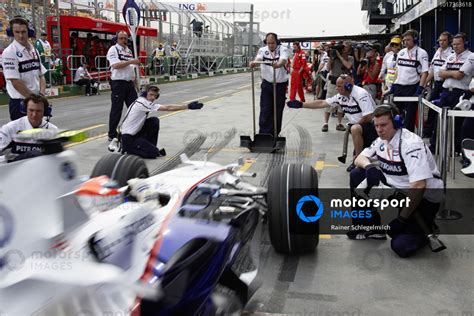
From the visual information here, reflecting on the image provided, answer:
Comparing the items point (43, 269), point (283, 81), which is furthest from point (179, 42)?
point (43, 269)

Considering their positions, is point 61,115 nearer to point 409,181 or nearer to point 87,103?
point 87,103

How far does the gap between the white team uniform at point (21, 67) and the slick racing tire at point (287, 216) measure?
3940 mm

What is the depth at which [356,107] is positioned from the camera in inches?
278

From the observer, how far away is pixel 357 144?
677 centimetres

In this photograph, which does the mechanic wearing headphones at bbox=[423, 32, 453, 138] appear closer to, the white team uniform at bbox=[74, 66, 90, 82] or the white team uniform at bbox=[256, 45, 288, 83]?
the white team uniform at bbox=[256, 45, 288, 83]

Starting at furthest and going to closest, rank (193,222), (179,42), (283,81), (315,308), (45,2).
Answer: (179,42) < (45,2) < (283,81) < (315,308) < (193,222)

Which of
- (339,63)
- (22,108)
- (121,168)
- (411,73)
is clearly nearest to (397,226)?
(121,168)

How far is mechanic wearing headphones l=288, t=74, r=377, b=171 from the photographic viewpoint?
22.2ft

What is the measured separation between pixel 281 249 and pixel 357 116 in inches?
139

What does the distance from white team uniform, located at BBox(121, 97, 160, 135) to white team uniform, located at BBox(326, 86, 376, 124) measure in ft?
8.64

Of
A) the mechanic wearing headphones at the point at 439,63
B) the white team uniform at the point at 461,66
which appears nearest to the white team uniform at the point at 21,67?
the white team uniform at the point at 461,66

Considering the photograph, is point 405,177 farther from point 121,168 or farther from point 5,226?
point 5,226

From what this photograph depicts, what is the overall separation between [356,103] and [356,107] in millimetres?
58

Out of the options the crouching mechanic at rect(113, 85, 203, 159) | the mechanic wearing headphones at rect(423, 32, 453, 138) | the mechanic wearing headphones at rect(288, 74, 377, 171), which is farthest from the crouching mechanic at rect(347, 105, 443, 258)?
the mechanic wearing headphones at rect(423, 32, 453, 138)
